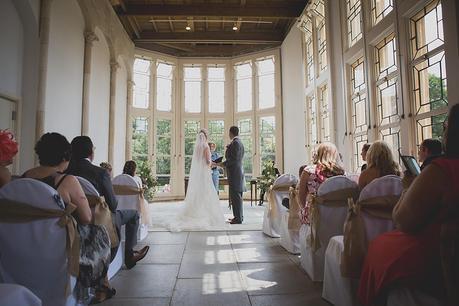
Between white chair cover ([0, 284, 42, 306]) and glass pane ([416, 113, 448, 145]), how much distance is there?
3.76 meters

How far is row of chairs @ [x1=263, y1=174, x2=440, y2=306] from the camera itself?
1849mm

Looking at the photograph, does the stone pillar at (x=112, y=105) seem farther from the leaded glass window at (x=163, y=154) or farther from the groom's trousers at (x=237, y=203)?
the groom's trousers at (x=237, y=203)

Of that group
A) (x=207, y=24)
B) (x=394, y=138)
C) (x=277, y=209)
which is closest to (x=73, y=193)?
(x=277, y=209)

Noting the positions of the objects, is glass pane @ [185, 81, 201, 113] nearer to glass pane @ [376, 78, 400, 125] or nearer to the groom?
the groom

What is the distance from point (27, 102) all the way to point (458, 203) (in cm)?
521

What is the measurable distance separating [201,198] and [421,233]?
4.39 m

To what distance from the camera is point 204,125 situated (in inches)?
424

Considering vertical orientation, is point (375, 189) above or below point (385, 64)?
below

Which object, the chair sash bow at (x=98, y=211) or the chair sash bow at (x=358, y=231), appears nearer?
the chair sash bow at (x=358, y=231)

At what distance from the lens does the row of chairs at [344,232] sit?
72.8 inches

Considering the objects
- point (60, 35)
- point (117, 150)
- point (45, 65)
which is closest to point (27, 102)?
point (45, 65)

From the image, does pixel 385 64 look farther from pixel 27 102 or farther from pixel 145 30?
pixel 145 30

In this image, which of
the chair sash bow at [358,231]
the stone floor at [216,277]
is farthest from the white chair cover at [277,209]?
the chair sash bow at [358,231]

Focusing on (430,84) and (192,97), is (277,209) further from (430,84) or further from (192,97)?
(192,97)
